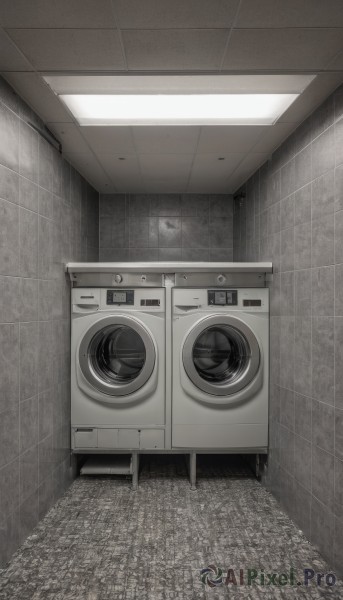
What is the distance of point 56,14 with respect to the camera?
1.41 metres

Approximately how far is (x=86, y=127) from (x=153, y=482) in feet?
8.29

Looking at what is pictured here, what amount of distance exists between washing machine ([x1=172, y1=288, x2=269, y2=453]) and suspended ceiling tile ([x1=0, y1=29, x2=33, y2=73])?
5.29ft

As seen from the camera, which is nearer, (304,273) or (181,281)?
(304,273)

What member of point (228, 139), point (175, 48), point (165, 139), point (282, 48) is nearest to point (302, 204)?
point (228, 139)

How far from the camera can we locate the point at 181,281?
2779 millimetres

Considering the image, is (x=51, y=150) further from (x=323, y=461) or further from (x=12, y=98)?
(x=323, y=461)

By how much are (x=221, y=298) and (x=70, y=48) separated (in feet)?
5.76

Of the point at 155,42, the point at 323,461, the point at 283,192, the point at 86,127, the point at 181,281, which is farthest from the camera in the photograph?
the point at 181,281

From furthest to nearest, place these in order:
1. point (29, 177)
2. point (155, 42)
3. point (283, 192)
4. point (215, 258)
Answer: point (215, 258), point (283, 192), point (29, 177), point (155, 42)

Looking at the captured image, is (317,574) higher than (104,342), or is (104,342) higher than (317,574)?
(104,342)

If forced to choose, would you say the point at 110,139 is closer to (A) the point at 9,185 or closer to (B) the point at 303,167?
(A) the point at 9,185

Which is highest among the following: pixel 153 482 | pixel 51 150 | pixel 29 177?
pixel 51 150

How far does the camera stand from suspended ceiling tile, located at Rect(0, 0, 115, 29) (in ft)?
4.46

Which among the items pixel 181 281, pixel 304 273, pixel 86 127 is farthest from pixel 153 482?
pixel 86 127
